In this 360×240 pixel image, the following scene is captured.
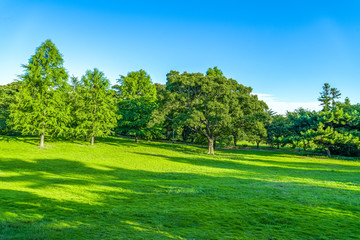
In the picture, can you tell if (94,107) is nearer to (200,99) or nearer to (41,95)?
(41,95)

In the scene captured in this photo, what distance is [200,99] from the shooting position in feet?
116

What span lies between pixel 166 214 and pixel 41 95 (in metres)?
34.7

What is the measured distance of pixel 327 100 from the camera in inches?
3014

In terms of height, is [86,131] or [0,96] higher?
[0,96]

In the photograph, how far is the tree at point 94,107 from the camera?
38438 millimetres

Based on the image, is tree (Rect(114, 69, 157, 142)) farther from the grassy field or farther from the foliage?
the grassy field

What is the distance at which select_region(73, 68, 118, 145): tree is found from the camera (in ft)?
126

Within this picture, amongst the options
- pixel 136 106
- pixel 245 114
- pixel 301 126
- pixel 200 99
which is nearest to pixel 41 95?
pixel 136 106

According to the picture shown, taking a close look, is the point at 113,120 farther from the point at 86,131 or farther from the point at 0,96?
the point at 0,96

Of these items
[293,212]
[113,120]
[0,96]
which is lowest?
[293,212]

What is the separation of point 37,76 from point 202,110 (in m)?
26.9

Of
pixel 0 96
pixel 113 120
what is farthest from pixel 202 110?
pixel 0 96

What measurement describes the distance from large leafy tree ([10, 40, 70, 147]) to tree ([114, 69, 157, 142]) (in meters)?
13.1

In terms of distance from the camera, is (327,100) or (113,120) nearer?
(113,120)
